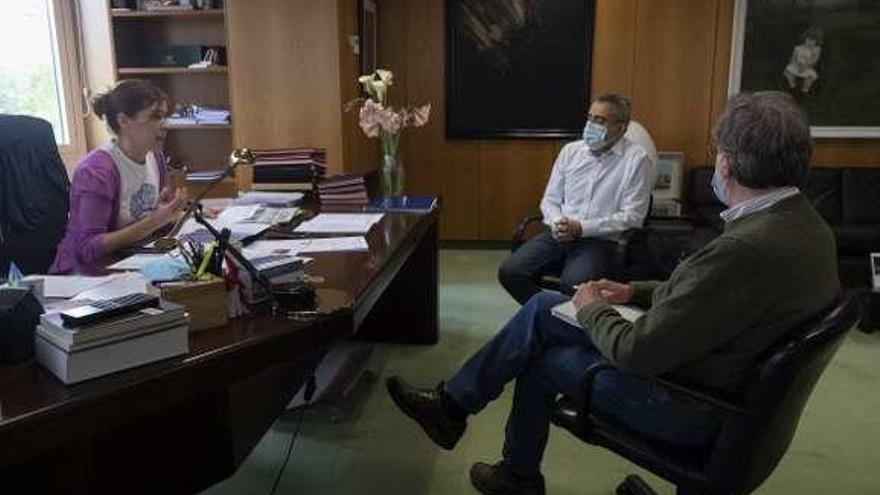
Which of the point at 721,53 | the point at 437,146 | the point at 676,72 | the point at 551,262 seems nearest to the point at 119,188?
the point at 551,262

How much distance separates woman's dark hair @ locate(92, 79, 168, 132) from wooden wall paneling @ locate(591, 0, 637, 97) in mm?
3156

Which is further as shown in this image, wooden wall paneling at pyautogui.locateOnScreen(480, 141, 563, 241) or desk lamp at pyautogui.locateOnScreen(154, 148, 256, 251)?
wooden wall paneling at pyautogui.locateOnScreen(480, 141, 563, 241)

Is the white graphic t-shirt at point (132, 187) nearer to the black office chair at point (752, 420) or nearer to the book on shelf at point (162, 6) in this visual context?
the black office chair at point (752, 420)

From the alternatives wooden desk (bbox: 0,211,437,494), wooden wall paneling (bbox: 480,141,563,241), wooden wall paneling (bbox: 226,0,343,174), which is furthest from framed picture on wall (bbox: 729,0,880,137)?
wooden desk (bbox: 0,211,437,494)

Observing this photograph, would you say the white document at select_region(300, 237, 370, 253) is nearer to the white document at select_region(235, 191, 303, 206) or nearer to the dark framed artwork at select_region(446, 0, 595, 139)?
the white document at select_region(235, 191, 303, 206)

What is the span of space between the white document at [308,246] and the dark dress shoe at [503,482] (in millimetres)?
731

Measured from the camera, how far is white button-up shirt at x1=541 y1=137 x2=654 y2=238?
2.92 m

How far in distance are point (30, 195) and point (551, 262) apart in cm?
196

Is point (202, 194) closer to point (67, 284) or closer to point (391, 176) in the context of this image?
point (67, 284)

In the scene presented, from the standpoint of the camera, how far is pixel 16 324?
113cm

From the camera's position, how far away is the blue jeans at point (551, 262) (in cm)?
279

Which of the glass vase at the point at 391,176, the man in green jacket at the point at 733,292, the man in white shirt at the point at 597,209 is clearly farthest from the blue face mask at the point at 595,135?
the man in green jacket at the point at 733,292

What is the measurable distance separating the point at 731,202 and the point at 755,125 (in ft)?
0.57

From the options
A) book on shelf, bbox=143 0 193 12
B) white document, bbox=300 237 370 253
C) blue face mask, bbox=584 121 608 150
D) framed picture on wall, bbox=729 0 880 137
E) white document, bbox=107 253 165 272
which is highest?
book on shelf, bbox=143 0 193 12
